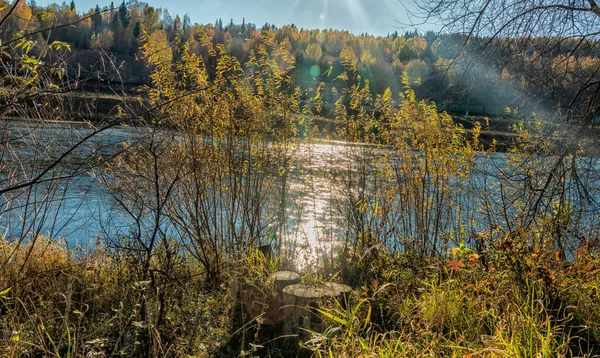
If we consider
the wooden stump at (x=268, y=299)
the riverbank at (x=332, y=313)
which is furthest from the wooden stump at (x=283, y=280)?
the riverbank at (x=332, y=313)

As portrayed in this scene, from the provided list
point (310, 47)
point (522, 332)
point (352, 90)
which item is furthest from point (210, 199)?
point (310, 47)

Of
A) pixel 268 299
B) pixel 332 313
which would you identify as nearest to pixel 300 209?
pixel 268 299

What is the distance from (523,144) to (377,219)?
6.59ft

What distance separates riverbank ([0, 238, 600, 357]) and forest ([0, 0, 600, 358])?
0.03 meters

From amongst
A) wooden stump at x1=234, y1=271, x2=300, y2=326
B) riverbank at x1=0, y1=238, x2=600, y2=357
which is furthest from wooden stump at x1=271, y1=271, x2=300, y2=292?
riverbank at x1=0, y1=238, x2=600, y2=357

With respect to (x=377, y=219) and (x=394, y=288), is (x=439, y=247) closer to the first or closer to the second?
(x=377, y=219)

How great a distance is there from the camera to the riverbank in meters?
3.01

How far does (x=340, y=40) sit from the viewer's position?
10325cm

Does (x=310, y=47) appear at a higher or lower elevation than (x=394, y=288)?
higher

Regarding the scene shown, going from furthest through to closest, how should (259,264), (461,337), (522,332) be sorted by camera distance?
(259,264)
(461,337)
(522,332)

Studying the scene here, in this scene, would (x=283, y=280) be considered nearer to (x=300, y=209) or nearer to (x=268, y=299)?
(x=268, y=299)

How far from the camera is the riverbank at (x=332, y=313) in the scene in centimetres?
→ 301

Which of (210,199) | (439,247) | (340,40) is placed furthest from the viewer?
(340,40)

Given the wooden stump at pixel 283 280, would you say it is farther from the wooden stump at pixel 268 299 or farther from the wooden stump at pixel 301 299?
the wooden stump at pixel 301 299
